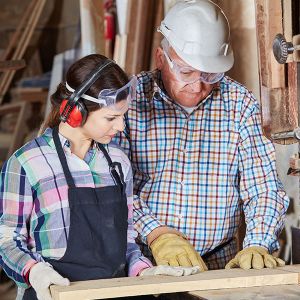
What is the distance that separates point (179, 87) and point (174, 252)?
2.63ft

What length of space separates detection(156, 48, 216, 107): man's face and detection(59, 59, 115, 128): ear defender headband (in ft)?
1.96

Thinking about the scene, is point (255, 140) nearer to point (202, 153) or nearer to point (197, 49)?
point (202, 153)

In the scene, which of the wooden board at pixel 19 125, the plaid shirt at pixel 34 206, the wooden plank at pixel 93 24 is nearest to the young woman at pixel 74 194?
the plaid shirt at pixel 34 206

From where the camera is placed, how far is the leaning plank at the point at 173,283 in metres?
2.93

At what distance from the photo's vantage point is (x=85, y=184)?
339cm

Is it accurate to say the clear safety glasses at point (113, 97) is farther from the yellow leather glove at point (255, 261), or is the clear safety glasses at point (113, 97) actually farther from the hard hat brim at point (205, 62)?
the yellow leather glove at point (255, 261)

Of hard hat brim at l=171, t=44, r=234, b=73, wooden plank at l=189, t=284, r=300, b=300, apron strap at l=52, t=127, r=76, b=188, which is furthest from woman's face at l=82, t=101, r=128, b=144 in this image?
wooden plank at l=189, t=284, r=300, b=300

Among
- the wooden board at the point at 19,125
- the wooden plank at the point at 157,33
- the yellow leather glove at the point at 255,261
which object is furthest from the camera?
the wooden board at the point at 19,125

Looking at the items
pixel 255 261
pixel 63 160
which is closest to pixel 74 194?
pixel 63 160

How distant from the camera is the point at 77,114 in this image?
3.31m

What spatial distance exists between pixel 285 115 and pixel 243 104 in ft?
1.83

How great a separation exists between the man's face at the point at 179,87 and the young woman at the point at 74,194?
0.43 meters

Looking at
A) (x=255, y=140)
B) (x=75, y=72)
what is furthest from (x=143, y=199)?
(x=75, y=72)

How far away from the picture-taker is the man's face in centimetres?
384
